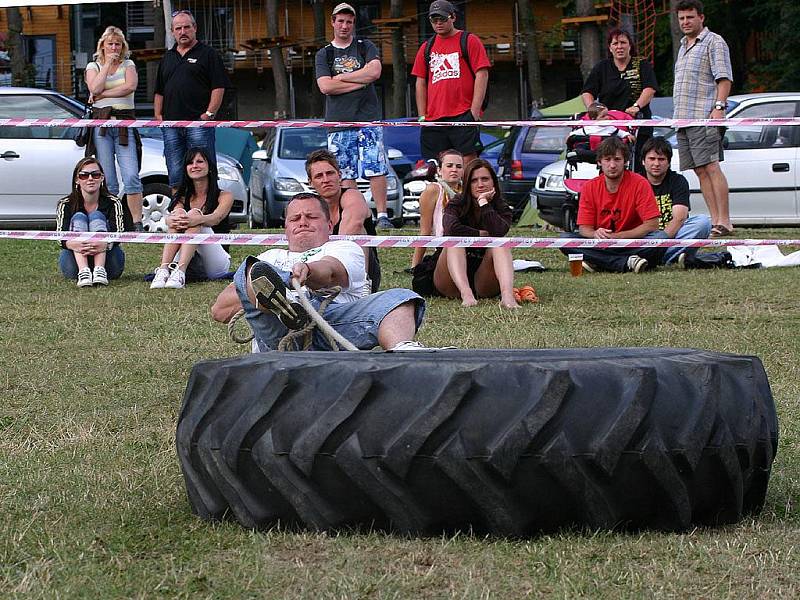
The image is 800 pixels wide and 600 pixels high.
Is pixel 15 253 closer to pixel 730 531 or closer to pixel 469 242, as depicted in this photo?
pixel 469 242

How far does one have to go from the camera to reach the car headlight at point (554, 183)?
50.5 feet

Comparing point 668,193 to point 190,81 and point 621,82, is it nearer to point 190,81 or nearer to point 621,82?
point 621,82

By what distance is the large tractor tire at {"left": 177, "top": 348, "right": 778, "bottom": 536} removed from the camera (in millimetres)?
2930

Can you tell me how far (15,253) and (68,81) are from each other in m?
42.0

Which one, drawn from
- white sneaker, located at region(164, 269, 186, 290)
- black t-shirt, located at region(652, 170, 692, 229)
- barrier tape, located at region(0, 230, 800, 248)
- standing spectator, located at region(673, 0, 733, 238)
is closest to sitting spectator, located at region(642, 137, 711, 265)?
black t-shirt, located at region(652, 170, 692, 229)

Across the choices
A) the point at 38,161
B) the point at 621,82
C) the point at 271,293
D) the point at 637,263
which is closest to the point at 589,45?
the point at 38,161

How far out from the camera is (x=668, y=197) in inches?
401

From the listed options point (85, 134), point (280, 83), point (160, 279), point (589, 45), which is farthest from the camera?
point (280, 83)

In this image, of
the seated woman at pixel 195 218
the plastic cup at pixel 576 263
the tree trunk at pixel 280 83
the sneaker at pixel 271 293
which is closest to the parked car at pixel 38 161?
the seated woman at pixel 195 218

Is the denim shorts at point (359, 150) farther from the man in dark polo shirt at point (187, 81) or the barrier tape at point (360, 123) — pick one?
the man in dark polo shirt at point (187, 81)

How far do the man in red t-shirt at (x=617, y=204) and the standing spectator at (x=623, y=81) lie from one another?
189 cm

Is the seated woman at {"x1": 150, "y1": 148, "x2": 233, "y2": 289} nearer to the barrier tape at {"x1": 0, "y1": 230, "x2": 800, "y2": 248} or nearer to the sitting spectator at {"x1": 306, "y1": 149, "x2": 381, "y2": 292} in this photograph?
the barrier tape at {"x1": 0, "y1": 230, "x2": 800, "y2": 248}

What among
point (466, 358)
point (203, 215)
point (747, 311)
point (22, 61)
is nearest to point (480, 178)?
point (747, 311)

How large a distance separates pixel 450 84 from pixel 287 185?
22.6ft
